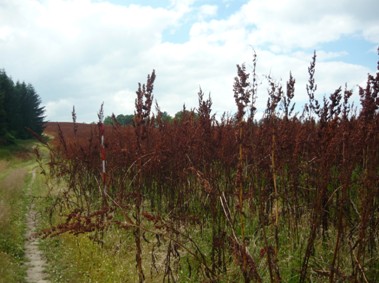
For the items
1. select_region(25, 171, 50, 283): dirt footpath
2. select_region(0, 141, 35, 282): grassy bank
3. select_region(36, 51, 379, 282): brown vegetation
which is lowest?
select_region(25, 171, 50, 283): dirt footpath

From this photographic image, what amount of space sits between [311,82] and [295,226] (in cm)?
157

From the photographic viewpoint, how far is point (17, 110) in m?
53.9

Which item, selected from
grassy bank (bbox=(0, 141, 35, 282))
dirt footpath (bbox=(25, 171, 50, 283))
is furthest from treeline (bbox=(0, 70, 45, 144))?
dirt footpath (bbox=(25, 171, 50, 283))

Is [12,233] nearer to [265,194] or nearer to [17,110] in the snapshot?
[265,194]

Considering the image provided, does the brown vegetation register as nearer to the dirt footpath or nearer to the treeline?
the dirt footpath

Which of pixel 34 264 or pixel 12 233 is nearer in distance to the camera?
pixel 34 264

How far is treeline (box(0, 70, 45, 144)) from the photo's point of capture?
4875 cm

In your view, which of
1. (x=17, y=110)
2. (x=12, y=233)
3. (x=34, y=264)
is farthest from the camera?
(x=17, y=110)

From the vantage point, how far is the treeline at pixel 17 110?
160ft

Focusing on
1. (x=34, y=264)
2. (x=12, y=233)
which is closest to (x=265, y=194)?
(x=34, y=264)

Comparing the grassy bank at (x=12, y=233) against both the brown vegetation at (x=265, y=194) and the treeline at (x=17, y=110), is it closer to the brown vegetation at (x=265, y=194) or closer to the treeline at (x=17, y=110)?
the brown vegetation at (x=265, y=194)

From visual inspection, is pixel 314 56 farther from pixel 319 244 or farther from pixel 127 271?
pixel 127 271

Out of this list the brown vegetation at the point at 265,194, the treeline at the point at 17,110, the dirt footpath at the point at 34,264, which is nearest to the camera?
the brown vegetation at the point at 265,194

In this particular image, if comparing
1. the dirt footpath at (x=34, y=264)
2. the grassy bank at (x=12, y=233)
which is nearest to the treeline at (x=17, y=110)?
the grassy bank at (x=12, y=233)
